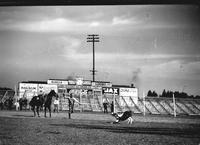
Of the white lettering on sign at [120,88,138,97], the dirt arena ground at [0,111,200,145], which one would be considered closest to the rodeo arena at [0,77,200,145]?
the white lettering on sign at [120,88,138,97]

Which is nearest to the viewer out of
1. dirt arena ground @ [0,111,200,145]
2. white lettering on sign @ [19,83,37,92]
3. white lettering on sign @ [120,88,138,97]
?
dirt arena ground @ [0,111,200,145]

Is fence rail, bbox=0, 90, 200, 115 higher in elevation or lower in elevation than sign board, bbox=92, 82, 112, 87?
lower

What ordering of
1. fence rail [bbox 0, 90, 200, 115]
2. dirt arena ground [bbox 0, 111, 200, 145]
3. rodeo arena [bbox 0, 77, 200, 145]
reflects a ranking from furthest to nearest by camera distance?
fence rail [bbox 0, 90, 200, 115]
rodeo arena [bbox 0, 77, 200, 145]
dirt arena ground [bbox 0, 111, 200, 145]

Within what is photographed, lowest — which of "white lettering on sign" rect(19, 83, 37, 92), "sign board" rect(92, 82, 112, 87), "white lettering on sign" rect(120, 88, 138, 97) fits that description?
"white lettering on sign" rect(120, 88, 138, 97)

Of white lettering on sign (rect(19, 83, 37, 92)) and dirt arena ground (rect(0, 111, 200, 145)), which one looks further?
white lettering on sign (rect(19, 83, 37, 92))

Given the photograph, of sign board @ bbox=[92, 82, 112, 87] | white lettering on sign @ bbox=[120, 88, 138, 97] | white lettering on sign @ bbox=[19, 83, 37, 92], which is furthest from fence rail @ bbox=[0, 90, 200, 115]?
sign board @ bbox=[92, 82, 112, 87]

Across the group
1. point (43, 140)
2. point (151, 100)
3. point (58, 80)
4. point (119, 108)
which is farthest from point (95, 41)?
point (43, 140)

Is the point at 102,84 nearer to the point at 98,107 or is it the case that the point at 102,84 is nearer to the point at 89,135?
the point at 98,107

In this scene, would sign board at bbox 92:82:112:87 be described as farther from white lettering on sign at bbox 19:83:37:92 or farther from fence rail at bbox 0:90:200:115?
fence rail at bbox 0:90:200:115

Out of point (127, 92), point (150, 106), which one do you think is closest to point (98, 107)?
point (150, 106)

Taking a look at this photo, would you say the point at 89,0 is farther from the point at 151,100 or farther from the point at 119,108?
the point at 151,100

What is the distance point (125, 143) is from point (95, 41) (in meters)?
45.9

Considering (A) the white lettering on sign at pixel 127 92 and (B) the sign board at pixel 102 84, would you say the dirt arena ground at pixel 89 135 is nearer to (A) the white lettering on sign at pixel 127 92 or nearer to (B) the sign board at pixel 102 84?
(B) the sign board at pixel 102 84

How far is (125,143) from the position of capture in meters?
8.36
